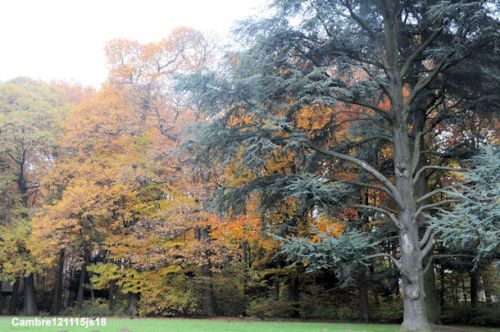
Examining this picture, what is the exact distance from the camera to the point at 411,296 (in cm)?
980

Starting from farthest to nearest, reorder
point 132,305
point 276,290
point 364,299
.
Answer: point 276,290, point 132,305, point 364,299

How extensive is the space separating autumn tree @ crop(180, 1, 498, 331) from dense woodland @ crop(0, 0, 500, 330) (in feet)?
0.18

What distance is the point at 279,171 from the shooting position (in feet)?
56.3

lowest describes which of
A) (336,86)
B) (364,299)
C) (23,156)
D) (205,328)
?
(205,328)

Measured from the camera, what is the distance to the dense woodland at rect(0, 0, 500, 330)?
10.2 metres

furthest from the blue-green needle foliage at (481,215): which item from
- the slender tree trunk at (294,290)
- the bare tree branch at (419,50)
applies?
the slender tree trunk at (294,290)

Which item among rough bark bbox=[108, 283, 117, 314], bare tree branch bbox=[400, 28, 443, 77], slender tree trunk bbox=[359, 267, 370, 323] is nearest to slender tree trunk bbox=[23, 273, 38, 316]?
rough bark bbox=[108, 283, 117, 314]

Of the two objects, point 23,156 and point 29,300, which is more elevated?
point 23,156

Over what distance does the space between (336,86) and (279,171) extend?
686 centimetres

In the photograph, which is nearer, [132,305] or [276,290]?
[132,305]

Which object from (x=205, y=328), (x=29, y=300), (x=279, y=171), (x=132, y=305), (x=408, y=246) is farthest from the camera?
(x=29, y=300)

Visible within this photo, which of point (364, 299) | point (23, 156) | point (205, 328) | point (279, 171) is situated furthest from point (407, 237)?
point (23, 156)

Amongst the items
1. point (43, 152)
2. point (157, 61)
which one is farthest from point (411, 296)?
point (43, 152)

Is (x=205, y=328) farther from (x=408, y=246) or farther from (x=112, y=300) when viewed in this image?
(x=112, y=300)
